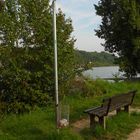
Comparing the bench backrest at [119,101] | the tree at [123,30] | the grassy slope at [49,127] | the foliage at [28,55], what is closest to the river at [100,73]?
the tree at [123,30]

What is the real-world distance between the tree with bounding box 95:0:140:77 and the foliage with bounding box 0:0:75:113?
15622 millimetres

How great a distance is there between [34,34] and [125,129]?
5029mm

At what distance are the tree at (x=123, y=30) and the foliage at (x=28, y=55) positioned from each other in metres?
15.6

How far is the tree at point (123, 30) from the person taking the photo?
3017 cm

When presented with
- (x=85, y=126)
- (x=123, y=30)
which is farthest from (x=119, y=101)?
(x=123, y=30)

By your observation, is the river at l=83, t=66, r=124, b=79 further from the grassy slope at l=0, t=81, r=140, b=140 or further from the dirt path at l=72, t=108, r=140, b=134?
the dirt path at l=72, t=108, r=140, b=134

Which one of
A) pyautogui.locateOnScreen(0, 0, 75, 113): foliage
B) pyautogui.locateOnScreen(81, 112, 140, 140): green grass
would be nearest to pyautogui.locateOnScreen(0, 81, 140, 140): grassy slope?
pyautogui.locateOnScreen(81, 112, 140, 140): green grass

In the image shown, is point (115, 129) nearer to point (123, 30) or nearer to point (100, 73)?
point (123, 30)

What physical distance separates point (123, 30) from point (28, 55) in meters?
17.9

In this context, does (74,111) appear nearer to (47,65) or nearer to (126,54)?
(47,65)

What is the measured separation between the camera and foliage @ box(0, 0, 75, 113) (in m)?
14.0

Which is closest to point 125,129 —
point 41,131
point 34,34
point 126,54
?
point 41,131

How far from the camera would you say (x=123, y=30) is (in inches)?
1235

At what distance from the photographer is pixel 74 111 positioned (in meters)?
14.1
